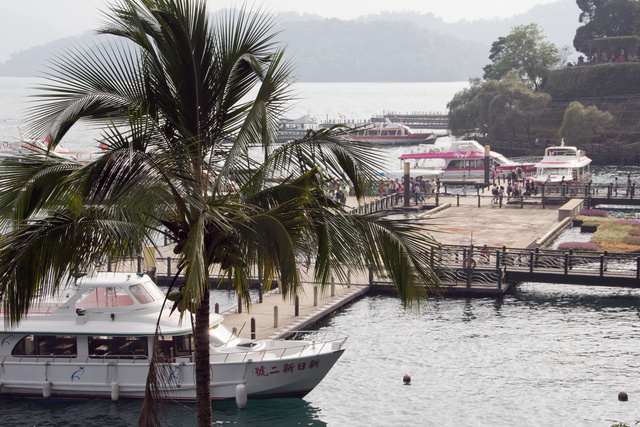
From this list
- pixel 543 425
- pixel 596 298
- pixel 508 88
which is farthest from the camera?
pixel 508 88

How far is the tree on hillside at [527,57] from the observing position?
129m

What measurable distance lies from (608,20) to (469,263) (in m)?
110

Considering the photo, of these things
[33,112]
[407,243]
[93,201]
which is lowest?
[407,243]

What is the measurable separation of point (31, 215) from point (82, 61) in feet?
8.01

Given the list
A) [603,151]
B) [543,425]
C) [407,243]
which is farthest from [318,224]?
[603,151]

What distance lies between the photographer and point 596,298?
35906 millimetres

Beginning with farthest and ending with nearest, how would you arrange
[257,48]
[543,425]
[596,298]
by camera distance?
[596,298]
[543,425]
[257,48]

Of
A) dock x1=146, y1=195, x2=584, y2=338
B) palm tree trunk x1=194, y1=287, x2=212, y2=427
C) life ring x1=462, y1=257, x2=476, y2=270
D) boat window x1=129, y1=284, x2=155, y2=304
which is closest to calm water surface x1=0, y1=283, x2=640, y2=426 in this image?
dock x1=146, y1=195, x2=584, y2=338

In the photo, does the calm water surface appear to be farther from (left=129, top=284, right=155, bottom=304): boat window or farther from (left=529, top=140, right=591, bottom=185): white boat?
(left=529, top=140, right=591, bottom=185): white boat

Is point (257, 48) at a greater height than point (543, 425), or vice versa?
point (257, 48)

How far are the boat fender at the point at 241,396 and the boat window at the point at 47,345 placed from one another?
489 cm

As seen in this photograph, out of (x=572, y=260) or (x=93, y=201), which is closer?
(x=93, y=201)

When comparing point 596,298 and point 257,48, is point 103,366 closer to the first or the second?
point 257,48

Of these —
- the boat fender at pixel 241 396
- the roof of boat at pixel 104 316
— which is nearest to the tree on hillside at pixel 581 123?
the roof of boat at pixel 104 316
